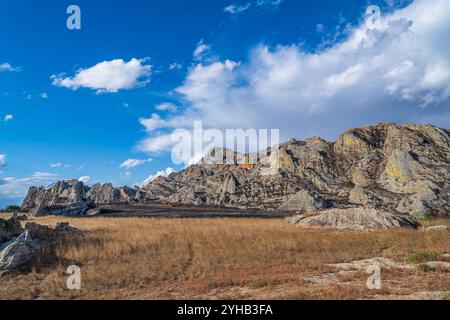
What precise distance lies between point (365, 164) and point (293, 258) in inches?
4256

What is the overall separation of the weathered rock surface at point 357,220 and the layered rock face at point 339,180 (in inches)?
1189

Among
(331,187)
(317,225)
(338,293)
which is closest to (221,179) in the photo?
(331,187)

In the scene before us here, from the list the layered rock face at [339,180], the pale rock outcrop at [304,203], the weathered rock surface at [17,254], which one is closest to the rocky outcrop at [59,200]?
the layered rock face at [339,180]

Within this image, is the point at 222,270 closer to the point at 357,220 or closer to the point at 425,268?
the point at 425,268

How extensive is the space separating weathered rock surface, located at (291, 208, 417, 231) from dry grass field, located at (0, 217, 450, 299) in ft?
24.3

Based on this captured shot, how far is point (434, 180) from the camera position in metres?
84.5

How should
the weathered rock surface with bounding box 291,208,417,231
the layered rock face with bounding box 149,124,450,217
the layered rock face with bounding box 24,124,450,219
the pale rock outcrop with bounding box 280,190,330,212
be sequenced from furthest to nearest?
1. the layered rock face with bounding box 149,124,450,217
2. the layered rock face with bounding box 24,124,450,219
3. the pale rock outcrop with bounding box 280,190,330,212
4. the weathered rock surface with bounding box 291,208,417,231

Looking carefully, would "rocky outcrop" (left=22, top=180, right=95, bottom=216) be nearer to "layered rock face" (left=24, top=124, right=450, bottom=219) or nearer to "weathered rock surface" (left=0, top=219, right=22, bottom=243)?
"layered rock face" (left=24, top=124, right=450, bottom=219)

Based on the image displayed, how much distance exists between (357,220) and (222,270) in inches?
835

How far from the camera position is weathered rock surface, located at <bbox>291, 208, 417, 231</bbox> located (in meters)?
30.2

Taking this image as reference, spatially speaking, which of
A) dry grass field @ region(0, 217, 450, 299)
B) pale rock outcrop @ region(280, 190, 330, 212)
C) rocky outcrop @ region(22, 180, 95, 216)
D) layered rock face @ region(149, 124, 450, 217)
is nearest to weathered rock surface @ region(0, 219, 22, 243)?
dry grass field @ region(0, 217, 450, 299)

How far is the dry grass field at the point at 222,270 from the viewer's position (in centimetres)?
1085

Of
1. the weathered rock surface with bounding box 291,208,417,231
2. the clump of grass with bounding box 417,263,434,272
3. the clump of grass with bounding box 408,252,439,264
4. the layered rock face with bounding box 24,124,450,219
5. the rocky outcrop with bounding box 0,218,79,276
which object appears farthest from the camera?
the layered rock face with bounding box 24,124,450,219

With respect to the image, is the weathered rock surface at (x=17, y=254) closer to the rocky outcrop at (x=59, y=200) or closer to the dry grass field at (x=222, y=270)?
the dry grass field at (x=222, y=270)
